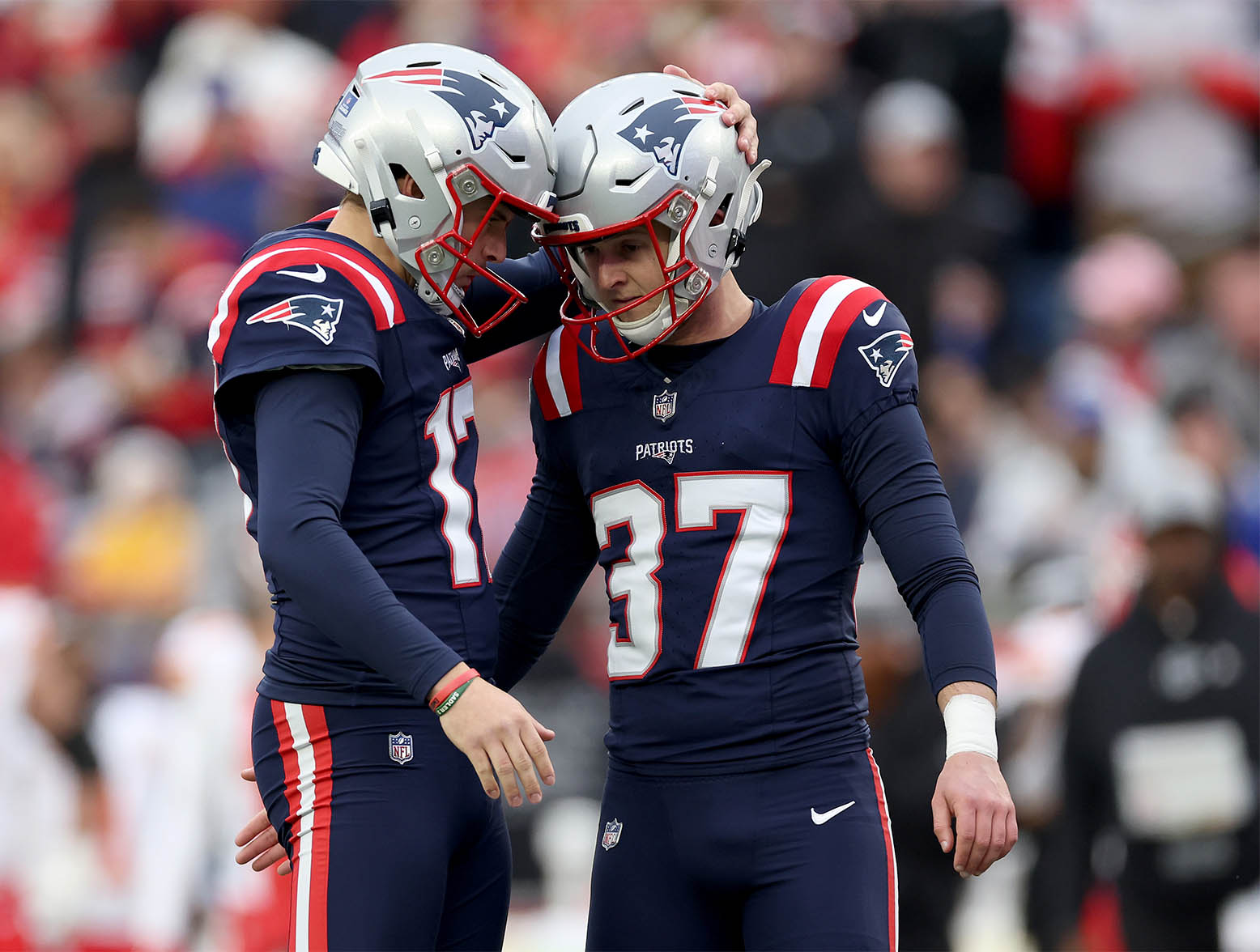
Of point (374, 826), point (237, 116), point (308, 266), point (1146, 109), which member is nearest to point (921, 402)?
point (1146, 109)

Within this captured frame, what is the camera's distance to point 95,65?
11641 mm

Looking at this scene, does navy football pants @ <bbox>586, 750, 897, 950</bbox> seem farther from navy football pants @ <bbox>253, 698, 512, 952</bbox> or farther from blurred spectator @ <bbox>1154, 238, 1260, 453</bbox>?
blurred spectator @ <bbox>1154, 238, 1260, 453</bbox>

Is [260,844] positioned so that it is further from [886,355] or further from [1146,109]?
[1146,109]

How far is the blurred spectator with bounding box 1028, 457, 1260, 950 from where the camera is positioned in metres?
6.29

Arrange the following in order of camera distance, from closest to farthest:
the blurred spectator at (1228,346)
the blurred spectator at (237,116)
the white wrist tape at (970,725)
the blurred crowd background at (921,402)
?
1. the white wrist tape at (970,725)
2. the blurred crowd background at (921,402)
3. the blurred spectator at (1228,346)
4. the blurred spectator at (237,116)

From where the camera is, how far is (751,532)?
11.8 feet

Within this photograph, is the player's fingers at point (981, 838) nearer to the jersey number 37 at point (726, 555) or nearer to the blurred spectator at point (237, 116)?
the jersey number 37 at point (726, 555)

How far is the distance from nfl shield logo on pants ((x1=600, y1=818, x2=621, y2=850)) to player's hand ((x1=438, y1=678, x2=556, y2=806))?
550 mm

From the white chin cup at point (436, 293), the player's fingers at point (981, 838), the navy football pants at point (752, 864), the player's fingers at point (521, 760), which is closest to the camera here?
the player's fingers at point (521, 760)

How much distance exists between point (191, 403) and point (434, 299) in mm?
6365

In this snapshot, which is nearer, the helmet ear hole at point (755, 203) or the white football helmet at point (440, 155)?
the white football helmet at point (440, 155)

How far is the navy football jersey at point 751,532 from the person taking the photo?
3.56 m

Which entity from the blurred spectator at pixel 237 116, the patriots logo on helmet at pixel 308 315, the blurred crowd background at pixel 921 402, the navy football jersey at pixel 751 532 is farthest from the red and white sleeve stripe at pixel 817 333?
the blurred spectator at pixel 237 116

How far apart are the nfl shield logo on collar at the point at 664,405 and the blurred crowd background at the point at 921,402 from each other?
9.73ft
